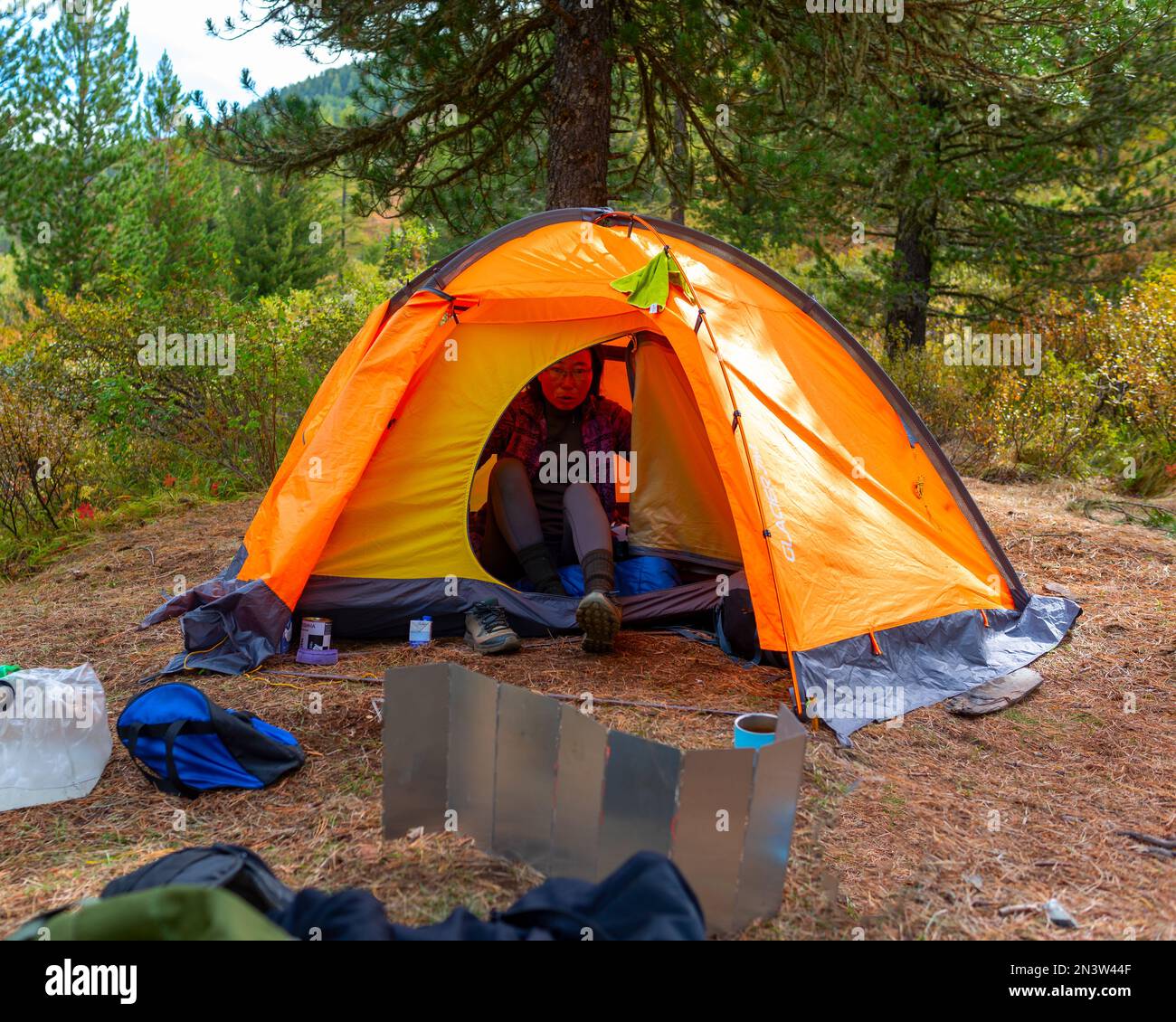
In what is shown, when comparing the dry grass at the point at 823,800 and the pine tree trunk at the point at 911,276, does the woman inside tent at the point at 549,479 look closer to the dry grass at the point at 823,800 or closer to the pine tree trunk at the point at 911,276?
the dry grass at the point at 823,800

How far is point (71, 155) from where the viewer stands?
57.7 feet

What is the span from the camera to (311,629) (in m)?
3.88

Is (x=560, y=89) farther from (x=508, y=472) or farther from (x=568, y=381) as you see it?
(x=508, y=472)

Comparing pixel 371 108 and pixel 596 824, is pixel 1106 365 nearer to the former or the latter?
pixel 371 108

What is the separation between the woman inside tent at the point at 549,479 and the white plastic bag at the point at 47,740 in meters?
1.54

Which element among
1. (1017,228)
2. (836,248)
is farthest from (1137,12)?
(836,248)

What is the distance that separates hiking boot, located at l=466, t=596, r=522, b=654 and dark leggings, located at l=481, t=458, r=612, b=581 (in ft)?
1.13

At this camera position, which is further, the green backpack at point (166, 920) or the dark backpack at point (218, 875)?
the dark backpack at point (218, 875)

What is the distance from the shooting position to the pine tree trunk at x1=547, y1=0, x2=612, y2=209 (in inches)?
221

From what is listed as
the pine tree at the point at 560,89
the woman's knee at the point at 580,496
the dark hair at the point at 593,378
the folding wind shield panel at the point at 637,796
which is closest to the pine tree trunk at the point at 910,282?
the pine tree at the point at 560,89

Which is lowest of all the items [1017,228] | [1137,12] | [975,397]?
[975,397]

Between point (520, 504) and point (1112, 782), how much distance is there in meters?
2.47

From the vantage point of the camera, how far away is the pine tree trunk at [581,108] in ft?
18.4

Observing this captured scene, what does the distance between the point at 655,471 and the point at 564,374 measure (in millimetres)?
614
